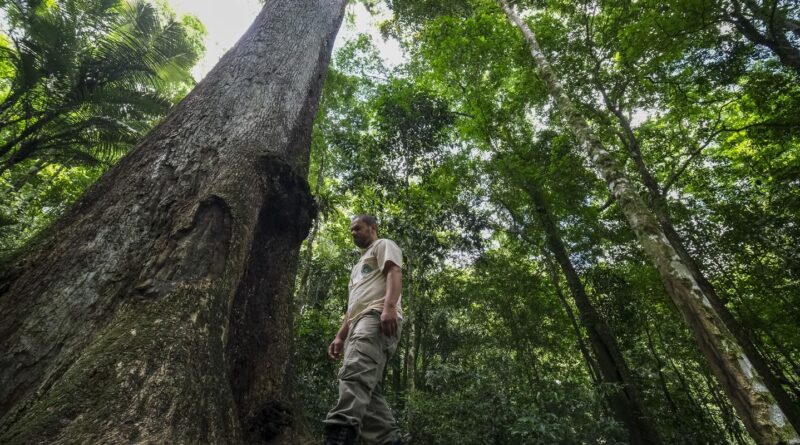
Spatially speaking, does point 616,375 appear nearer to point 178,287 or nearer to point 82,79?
point 178,287

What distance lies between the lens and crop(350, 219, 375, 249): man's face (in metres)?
3.21

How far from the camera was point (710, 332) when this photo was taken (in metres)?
2.99

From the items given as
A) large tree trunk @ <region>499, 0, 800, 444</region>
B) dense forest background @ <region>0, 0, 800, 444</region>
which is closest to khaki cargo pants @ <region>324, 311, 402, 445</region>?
large tree trunk @ <region>499, 0, 800, 444</region>

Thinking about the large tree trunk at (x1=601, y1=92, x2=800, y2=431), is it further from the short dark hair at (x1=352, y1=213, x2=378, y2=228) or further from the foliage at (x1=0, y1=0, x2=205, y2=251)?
the foliage at (x1=0, y1=0, x2=205, y2=251)

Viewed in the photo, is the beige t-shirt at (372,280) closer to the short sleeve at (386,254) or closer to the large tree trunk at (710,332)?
the short sleeve at (386,254)

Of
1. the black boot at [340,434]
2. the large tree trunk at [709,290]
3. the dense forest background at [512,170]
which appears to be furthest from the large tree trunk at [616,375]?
the black boot at [340,434]

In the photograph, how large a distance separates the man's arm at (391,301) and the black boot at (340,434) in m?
0.62

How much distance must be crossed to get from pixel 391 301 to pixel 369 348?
339 mm

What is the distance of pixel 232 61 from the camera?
116 inches

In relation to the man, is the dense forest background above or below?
above

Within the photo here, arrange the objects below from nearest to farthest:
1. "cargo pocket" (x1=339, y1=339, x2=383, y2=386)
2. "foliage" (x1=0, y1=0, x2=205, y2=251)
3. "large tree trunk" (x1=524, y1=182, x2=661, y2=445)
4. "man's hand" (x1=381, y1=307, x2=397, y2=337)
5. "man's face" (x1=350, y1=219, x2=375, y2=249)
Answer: "cargo pocket" (x1=339, y1=339, x2=383, y2=386) < "man's hand" (x1=381, y1=307, x2=397, y2=337) < "man's face" (x1=350, y1=219, x2=375, y2=249) < "foliage" (x1=0, y1=0, x2=205, y2=251) < "large tree trunk" (x1=524, y1=182, x2=661, y2=445)

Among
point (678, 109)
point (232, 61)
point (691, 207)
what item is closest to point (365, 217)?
point (232, 61)

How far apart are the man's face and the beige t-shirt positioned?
16cm

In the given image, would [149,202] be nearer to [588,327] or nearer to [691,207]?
[588,327]
